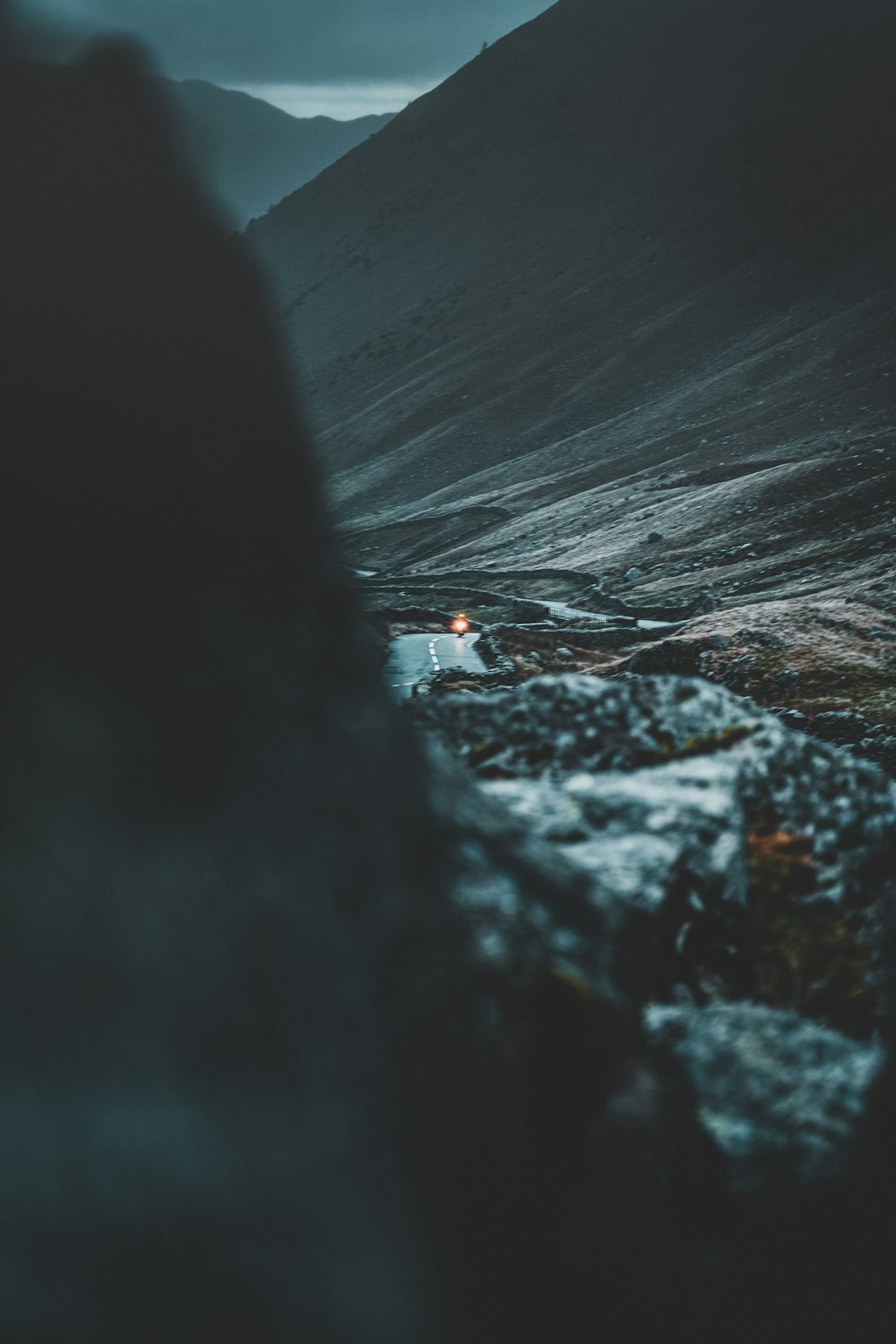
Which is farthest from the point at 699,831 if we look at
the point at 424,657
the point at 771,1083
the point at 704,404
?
the point at 704,404

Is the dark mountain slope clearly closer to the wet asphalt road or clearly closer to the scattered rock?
the wet asphalt road

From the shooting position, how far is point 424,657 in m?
60.8

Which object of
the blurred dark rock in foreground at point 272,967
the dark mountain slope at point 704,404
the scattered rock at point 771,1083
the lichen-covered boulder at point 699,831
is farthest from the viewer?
the dark mountain slope at point 704,404

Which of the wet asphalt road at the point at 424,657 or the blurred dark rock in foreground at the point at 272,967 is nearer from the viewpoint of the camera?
the blurred dark rock in foreground at the point at 272,967

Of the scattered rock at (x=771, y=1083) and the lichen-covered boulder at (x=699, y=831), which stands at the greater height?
the lichen-covered boulder at (x=699, y=831)

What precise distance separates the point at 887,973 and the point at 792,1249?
9.39 feet

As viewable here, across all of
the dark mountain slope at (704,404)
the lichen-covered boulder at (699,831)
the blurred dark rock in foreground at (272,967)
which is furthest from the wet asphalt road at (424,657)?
the blurred dark rock in foreground at (272,967)

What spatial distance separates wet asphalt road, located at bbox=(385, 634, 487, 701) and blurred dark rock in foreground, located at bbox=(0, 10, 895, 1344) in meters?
38.7

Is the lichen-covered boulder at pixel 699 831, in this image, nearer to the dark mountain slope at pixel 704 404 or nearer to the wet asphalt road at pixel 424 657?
the wet asphalt road at pixel 424 657

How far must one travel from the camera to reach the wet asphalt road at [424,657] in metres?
52.2

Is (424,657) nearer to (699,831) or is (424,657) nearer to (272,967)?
(699,831)

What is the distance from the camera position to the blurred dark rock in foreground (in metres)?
4.96

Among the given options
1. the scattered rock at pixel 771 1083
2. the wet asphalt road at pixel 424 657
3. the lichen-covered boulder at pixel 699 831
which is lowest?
the wet asphalt road at pixel 424 657

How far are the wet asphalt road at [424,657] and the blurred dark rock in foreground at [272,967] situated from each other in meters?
38.7
